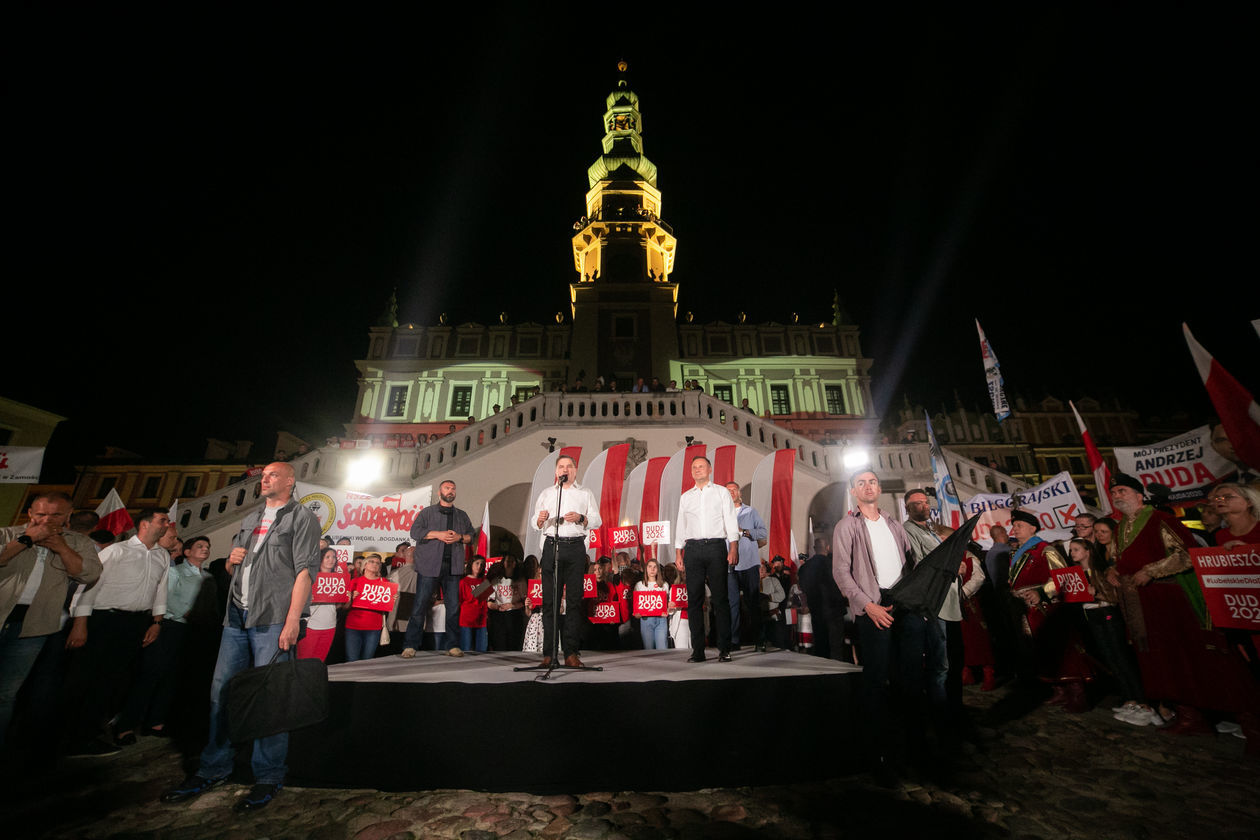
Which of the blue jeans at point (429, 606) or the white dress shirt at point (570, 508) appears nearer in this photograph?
the white dress shirt at point (570, 508)

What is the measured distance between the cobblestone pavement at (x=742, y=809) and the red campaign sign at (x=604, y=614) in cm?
534

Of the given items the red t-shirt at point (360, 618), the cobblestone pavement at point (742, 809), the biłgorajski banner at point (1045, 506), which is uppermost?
the biłgorajski banner at point (1045, 506)

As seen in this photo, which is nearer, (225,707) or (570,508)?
(225,707)

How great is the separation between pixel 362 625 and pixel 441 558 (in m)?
2.05

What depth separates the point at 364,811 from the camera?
2912 mm

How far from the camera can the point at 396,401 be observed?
105 feet

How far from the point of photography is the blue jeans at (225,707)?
3.13m

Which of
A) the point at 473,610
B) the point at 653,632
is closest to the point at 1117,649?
the point at 653,632

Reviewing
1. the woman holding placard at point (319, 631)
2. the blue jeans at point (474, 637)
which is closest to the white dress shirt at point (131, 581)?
the woman holding placard at point (319, 631)

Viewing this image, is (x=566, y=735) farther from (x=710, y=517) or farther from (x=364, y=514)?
(x=364, y=514)

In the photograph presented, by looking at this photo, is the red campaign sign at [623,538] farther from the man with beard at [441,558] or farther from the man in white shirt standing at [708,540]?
the man in white shirt standing at [708,540]

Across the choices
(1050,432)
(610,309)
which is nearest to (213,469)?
(610,309)

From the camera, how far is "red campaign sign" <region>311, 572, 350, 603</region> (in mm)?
6706

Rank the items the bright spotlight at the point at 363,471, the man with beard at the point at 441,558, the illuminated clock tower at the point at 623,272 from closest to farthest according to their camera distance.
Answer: the man with beard at the point at 441,558 → the bright spotlight at the point at 363,471 → the illuminated clock tower at the point at 623,272
